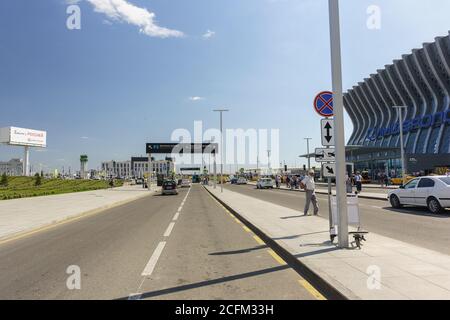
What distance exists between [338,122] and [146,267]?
15.5 ft

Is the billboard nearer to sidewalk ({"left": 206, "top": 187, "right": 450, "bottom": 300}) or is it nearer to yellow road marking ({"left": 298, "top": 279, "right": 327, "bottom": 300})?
sidewalk ({"left": 206, "top": 187, "right": 450, "bottom": 300})

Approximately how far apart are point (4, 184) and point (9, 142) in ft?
121

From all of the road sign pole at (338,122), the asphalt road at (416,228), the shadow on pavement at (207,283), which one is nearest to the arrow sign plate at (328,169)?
the road sign pole at (338,122)

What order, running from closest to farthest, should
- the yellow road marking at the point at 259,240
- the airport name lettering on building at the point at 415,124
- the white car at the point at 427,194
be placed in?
the yellow road marking at the point at 259,240, the white car at the point at 427,194, the airport name lettering on building at the point at 415,124

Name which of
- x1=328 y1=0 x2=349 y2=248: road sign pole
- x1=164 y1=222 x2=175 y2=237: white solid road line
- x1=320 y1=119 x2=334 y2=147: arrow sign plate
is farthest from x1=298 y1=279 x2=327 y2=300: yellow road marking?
x1=164 y1=222 x2=175 y2=237: white solid road line

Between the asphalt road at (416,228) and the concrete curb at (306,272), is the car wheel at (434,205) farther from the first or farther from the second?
the concrete curb at (306,272)

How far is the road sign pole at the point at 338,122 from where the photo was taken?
7.53 meters

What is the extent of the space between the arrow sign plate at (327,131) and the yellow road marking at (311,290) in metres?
4.03

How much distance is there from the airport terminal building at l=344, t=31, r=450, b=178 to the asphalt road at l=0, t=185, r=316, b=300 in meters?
45.5

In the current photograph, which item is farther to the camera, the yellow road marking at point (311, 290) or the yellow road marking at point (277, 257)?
the yellow road marking at point (277, 257)

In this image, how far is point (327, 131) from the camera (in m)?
8.84

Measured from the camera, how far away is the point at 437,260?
6477 mm

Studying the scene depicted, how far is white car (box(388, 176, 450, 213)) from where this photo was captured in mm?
14969

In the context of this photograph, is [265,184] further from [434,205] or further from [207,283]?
[207,283]
